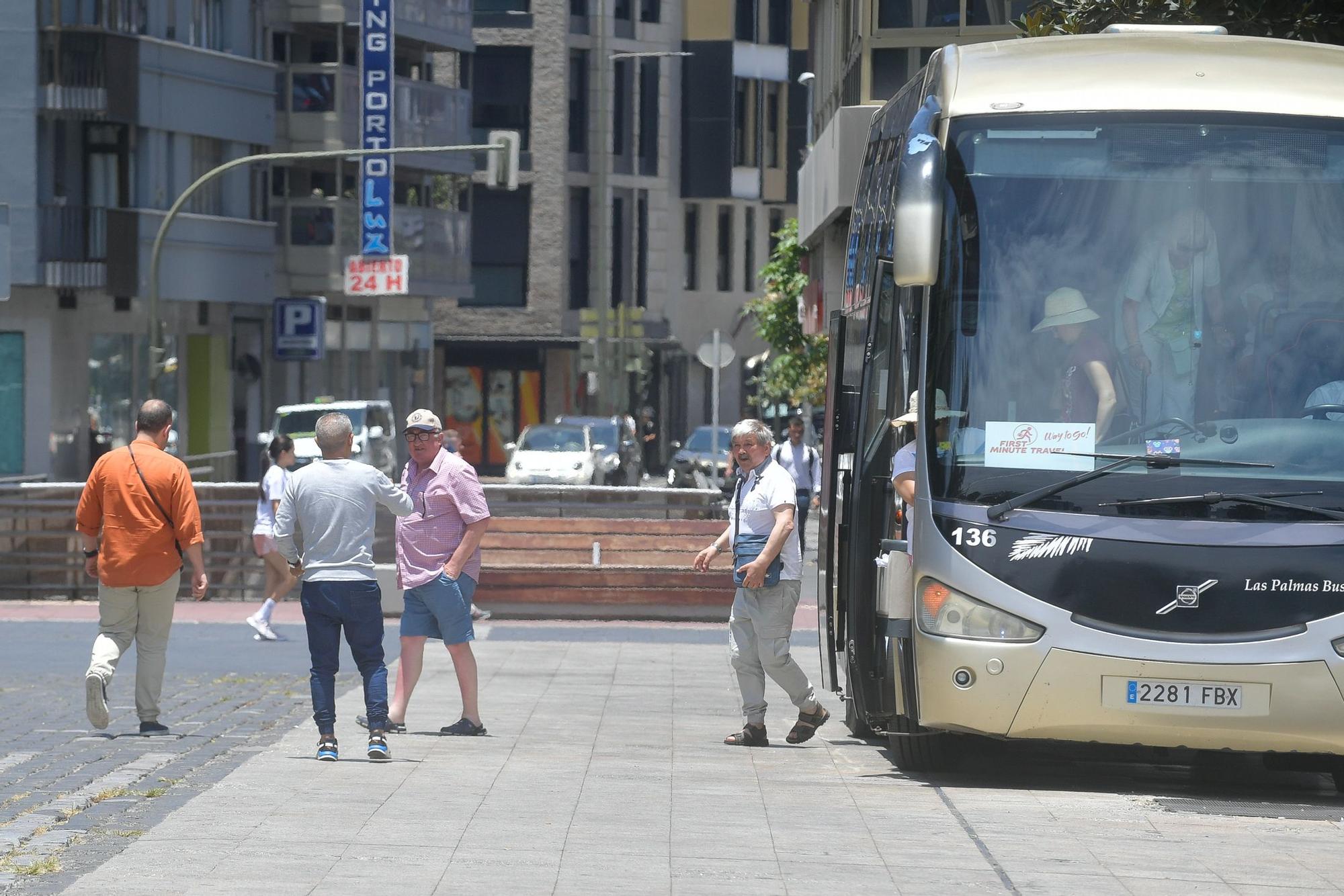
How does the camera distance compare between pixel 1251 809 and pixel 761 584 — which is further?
pixel 761 584

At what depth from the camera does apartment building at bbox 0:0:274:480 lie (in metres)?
40.1

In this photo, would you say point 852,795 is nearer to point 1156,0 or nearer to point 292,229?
point 1156,0

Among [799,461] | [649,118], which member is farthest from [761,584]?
[649,118]

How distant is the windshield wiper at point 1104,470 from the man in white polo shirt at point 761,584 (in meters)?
2.44

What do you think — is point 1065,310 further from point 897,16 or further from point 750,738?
point 897,16

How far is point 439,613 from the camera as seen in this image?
1308cm

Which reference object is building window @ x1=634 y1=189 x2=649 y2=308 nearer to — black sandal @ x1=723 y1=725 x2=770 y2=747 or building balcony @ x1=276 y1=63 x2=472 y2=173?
building balcony @ x1=276 y1=63 x2=472 y2=173

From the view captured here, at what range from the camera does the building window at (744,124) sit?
75375 mm

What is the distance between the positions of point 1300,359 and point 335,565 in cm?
467

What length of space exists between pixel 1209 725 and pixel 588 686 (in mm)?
7030

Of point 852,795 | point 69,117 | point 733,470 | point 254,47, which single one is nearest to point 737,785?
point 852,795

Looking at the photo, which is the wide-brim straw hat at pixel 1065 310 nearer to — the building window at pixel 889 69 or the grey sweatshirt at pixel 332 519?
the grey sweatshirt at pixel 332 519

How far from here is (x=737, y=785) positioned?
10617 mm

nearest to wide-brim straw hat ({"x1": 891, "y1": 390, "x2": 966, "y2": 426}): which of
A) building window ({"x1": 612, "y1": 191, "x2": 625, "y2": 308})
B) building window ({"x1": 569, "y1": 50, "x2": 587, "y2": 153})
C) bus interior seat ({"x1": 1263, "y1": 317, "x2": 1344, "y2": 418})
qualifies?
bus interior seat ({"x1": 1263, "y1": 317, "x2": 1344, "y2": 418})
